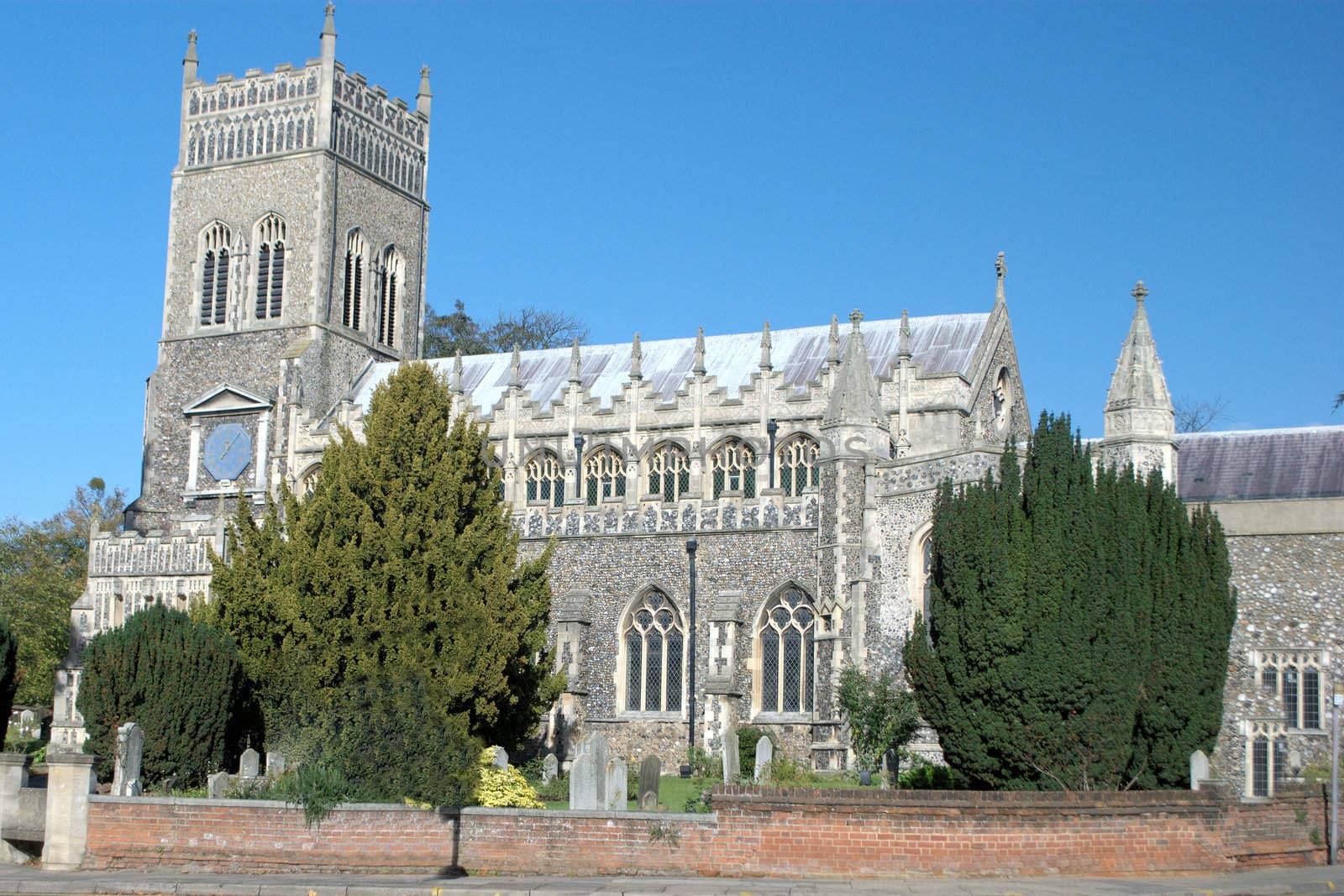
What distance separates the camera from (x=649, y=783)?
21078 mm

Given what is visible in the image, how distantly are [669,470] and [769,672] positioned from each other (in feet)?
23.7

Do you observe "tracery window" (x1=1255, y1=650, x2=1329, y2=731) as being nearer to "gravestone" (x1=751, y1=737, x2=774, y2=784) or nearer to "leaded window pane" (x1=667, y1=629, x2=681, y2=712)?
"gravestone" (x1=751, y1=737, x2=774, y2=784)

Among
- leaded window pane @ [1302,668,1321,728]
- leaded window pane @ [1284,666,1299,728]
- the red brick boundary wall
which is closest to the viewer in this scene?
the red brick boundary wall

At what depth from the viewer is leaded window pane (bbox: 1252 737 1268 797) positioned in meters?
23.5

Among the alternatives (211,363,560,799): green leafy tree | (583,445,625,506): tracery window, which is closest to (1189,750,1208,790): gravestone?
(211,363,560,799): green leafy tree

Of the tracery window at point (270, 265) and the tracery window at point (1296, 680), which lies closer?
the tracery window at point (1296, 680)

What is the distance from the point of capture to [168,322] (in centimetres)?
4428

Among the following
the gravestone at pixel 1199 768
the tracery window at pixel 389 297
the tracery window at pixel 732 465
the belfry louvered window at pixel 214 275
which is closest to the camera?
the gravestone at pixel 1199 768

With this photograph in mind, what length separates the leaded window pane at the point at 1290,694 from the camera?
80.5 feet

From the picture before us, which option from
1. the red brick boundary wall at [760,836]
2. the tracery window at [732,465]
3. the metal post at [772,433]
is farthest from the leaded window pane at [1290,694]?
the tracery window at [732,465]

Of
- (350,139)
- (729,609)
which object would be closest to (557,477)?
(729,609)

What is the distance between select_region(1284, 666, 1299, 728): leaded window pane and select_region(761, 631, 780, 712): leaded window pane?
976cm

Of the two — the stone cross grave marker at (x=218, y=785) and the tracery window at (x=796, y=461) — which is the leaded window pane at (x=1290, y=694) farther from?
the stone cross grave marker at (x=218, y=785)

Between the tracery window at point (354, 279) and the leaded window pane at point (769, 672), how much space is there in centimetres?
1782
